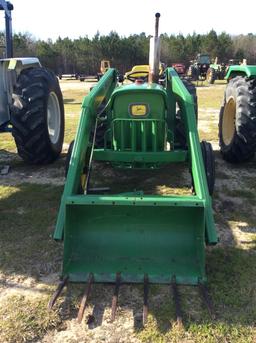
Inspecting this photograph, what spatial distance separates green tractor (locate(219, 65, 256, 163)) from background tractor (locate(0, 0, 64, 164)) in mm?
2486

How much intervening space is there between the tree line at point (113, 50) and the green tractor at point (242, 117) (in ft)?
112

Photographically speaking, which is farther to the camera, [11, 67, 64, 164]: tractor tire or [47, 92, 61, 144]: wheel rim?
[47, 92, 61, 144]: wheel rim

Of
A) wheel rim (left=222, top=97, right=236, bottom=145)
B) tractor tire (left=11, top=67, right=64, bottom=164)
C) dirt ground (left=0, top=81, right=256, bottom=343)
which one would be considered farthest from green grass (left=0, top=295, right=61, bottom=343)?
wheel rim (left=222, top=97, right=236, bottom=145)

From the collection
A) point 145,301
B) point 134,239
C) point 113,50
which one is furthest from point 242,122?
point 113,50

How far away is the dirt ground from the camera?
2.52 meters

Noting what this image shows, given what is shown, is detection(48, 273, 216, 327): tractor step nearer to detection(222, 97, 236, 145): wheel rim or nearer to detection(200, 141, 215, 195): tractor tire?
detection(200, 141, 215, 195): tractor tire

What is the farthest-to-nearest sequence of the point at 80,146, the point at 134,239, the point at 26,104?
the point at 26,104
the point at 80,146
the point at 134,239

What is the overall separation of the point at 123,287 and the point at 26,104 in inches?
119

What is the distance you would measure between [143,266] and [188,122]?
1.49 m

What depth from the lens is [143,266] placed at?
300cm

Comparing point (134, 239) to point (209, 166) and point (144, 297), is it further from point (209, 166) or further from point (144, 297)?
point (209, 166)

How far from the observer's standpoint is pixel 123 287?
293cm

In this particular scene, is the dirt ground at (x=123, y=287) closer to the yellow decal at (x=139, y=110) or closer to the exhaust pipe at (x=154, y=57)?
the yellow decal at (x=139, y=110)

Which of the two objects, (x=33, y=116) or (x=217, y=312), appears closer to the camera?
(x=217, y=312)
